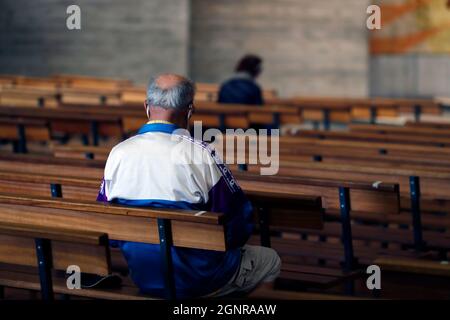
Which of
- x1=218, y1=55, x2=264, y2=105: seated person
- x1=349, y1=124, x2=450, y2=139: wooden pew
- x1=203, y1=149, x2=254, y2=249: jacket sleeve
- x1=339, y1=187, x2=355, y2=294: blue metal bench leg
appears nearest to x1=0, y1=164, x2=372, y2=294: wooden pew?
x1=339, y1=187, x2=355, y2=294: blue metal bench leg

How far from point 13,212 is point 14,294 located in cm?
138

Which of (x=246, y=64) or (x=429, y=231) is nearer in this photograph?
(x=429, y=231)

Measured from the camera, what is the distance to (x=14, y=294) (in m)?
5.32

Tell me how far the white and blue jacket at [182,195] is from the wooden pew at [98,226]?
111 millimetres

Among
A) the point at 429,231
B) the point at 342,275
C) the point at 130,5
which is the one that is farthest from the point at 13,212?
the point at 130,5

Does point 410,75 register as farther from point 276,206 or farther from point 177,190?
point 177,190

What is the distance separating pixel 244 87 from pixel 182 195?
22.1ft

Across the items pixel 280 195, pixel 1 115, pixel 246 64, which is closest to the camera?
pixel 280 195

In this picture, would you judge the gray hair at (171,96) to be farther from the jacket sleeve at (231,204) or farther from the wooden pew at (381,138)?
the wooden pew at (381,138)

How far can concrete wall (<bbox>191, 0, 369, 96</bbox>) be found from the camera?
56.3 feet

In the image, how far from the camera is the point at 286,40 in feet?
56.6

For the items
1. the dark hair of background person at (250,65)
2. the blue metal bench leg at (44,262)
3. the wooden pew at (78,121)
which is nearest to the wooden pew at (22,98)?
the wooden pew at (78,121)

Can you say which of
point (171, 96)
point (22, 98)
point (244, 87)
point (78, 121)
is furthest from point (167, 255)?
point (244, 87)
